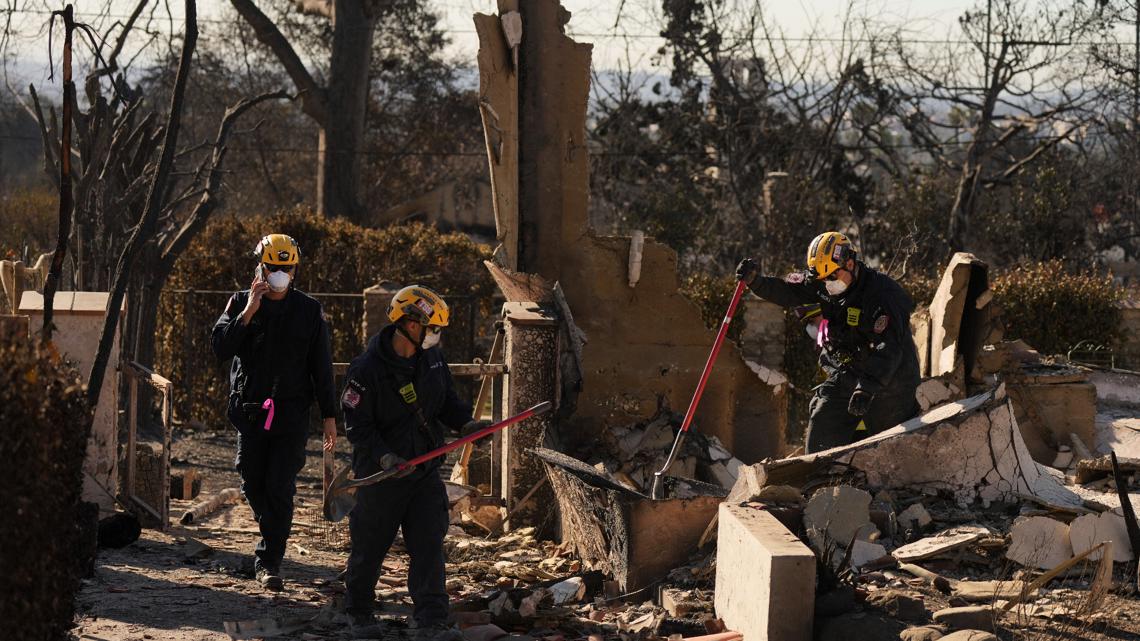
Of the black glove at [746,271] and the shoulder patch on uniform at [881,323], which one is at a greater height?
the black glove at [746,271]

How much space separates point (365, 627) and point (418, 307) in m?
1.54

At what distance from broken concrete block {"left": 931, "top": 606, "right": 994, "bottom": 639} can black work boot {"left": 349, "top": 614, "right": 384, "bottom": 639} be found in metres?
2.55

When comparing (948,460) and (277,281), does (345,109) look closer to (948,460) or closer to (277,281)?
(277,281)

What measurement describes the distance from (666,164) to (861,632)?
813 inches

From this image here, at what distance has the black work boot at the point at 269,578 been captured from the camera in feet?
22.7

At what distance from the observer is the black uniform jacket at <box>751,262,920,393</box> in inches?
318

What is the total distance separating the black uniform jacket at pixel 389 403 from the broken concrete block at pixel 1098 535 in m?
3.17

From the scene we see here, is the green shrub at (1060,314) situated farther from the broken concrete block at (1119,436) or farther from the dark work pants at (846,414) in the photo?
the dark work pants at (846,414)

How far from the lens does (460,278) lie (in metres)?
15.7

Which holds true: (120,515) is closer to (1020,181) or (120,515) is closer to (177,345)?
(177,345)

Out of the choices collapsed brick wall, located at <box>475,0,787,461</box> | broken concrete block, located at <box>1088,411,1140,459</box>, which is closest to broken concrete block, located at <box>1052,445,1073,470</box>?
broken concrete block, located at <box>1088,411,1140,459</box>

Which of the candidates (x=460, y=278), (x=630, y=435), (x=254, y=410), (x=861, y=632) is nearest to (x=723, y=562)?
(x=861, y=632)

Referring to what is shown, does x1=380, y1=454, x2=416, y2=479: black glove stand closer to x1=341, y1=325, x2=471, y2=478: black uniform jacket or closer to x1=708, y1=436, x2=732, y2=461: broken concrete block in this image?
x1=341, y1=325, x2=471, y2=478: black uniform jacket

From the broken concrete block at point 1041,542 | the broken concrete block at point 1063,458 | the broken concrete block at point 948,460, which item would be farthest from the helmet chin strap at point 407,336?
the broken concrete block at point 1063,458
